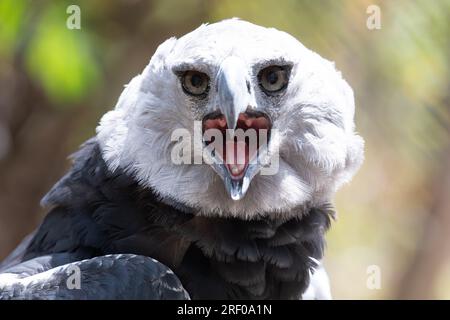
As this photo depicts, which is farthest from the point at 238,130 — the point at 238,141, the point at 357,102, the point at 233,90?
the point at 357,102

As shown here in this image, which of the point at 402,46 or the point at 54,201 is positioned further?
the point at 402,46

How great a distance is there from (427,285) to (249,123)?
2905 millimetres

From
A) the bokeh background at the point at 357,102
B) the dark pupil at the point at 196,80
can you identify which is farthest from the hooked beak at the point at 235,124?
the bokeh background at the point at 357,102

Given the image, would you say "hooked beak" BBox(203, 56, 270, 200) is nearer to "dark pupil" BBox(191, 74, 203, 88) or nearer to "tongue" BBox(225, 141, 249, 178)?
"tongue" BBox(225, 141, 249, 178)

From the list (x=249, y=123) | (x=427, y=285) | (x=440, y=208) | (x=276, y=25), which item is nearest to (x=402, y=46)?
(x=276, y=25)

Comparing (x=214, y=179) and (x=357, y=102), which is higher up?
(x=357, y=102)

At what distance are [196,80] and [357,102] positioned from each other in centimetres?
232

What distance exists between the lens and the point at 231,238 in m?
2.23

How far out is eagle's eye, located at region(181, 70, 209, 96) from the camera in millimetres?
2191

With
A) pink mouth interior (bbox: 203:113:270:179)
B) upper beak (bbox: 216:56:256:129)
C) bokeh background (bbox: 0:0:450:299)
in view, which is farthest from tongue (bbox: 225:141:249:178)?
bokeh background (bbox: 0:0:450:299)

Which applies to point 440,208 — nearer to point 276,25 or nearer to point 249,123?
point 276,25

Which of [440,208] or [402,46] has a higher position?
[402,46]

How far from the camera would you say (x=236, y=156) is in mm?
2107

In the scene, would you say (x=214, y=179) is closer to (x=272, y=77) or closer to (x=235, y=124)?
(x=235, y=124)
